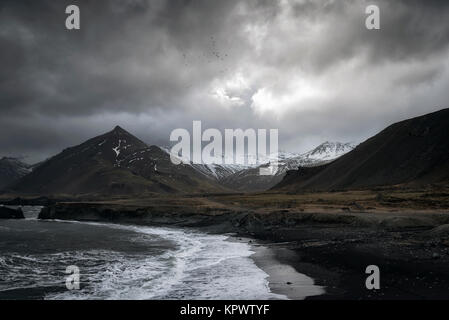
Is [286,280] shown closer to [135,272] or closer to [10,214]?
[135,272]

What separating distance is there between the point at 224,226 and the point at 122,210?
50.5 m

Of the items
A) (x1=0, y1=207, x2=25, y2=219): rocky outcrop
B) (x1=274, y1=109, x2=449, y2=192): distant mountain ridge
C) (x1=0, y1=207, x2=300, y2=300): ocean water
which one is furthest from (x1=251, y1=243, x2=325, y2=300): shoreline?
(x1=0, y1=207, x2=25, y2=219): rocky outcrop

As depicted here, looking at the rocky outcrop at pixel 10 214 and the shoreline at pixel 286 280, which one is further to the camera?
the rocky outcrop at pixel 10 214

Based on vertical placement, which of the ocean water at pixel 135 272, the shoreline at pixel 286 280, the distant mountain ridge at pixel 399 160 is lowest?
the ocean water at pixel 135 272

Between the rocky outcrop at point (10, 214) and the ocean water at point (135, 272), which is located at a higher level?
the rocky outcrop at point (10, 214)

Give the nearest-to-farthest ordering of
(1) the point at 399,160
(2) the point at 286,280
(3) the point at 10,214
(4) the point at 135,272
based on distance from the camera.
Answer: (2) the point at 286,280 → (4) the point at 135,272 → (3) the point at 10,214 → (1) the point at 399,160

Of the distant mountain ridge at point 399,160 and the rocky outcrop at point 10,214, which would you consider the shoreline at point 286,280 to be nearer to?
the distant mountain ridge at point 399,160

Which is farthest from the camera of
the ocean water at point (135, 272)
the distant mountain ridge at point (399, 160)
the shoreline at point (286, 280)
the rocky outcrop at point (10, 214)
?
the distant mountain ridge at point (399, 160)

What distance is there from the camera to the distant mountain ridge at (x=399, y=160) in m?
143

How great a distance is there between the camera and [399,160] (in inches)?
6294

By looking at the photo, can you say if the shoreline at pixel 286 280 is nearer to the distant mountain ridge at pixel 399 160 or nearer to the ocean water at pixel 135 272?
the ocean water at pixel 135 272

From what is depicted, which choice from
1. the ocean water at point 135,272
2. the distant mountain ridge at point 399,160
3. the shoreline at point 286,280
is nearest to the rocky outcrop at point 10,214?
the ocean water at point 135,272

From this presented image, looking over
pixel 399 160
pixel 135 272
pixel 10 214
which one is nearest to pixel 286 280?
pixel 135 272

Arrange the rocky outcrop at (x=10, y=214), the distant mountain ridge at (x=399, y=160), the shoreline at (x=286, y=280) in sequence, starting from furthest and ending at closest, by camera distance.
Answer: the distant mountain ridge at (x=399, y=160)
the rocky outcrop at (x=10, y=214)
the shoreline at (x=286, y=280)
